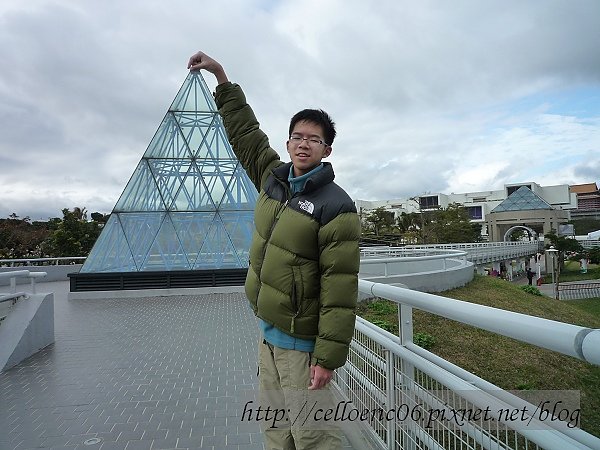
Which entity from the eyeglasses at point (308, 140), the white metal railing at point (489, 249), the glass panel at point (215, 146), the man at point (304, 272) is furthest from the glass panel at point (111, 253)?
the white metal railing at point (489, 249)

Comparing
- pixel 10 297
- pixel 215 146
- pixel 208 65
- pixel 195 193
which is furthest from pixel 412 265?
pixel 208 65

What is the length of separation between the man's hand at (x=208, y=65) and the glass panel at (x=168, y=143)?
13.2m

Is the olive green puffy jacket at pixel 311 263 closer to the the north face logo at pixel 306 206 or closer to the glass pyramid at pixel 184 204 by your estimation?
the the north face logo at pixel 306 206

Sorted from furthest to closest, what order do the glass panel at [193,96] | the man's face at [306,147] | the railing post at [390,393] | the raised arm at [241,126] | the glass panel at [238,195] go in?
1. the glass panel at [193,96]
2. the glass panel at [238,195]
3. the raised arm at [241,126]
4. the railing post at [390,393]
5. the man's face at [306,147]

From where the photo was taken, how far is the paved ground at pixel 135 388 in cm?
347

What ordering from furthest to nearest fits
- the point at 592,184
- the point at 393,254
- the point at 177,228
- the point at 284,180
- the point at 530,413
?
the point at 592,184, the point at 393,254, the point at 177,228, the point at 284,180, the point at 530,413

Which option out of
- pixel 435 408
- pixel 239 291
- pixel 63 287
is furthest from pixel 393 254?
pixel 435 408

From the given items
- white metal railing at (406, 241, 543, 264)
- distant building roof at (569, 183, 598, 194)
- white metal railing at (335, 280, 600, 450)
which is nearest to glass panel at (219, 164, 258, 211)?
white metal railing at (406, 241, 543, 264)

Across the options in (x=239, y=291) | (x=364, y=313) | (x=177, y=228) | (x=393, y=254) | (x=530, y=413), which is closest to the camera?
(x=530, y=413)

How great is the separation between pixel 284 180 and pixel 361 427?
1952 mm

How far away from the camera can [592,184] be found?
5069 inches

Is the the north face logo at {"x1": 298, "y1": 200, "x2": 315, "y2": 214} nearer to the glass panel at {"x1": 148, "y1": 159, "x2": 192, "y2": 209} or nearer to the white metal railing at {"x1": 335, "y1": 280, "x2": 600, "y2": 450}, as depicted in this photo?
the white metal railing at {"x1": 335, "y1": 280, "x2": 600, "y2": 450}

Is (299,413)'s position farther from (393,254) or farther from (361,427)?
(393,254)

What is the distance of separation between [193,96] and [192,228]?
520 centimetres
